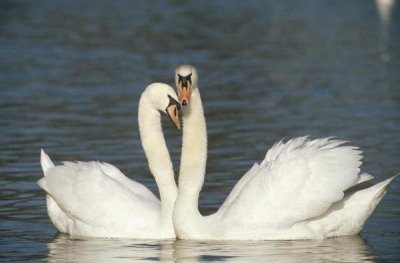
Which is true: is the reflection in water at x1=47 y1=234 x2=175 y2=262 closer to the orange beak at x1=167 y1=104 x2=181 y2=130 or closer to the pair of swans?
the pair of swans

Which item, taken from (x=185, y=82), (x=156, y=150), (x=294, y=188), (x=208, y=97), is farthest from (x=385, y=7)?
(x=185, y=82)

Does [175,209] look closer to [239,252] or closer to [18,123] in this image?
[239,252]

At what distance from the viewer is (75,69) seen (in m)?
27.0

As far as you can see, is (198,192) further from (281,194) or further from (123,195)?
(281,194)

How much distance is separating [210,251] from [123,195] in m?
1.24

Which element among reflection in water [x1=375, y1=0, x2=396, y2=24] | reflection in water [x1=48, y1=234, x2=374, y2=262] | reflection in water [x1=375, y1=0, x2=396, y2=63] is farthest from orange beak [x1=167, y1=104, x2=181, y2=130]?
reflection in water [x1=375, y1=0, x2=396, y2=24]

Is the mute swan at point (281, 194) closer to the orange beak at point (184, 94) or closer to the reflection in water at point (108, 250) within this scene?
the orange beak at point (184, 94)

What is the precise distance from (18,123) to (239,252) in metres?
8.70

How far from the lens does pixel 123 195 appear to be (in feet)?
40.9

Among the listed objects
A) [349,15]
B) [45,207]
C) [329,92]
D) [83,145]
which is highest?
[349,15]

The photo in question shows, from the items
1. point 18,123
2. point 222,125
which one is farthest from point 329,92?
point 18,123

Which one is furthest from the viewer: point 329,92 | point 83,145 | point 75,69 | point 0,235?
point 75,69

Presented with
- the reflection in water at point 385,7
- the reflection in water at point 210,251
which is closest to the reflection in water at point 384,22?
the reflection in water at point 385,7

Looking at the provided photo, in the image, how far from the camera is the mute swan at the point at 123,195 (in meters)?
12.3
